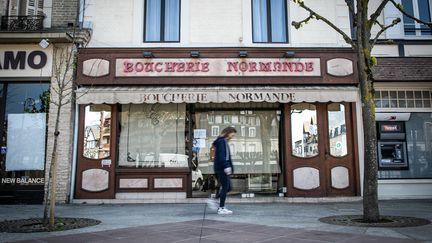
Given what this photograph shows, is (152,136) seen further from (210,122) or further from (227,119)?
(227,119)

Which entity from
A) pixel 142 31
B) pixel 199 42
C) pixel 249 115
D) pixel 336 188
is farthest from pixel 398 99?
pixel 142 31

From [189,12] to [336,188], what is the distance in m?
6.65

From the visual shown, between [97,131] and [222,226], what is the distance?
20.0ft

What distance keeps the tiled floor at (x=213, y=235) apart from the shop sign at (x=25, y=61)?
6.72m

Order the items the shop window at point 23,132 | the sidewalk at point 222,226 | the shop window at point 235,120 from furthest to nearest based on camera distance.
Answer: the shop window at point 235,120 < the shop window at point 23,132 < the sidewalk at point 222,226

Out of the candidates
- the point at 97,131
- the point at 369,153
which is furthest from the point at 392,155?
the point at 97,131

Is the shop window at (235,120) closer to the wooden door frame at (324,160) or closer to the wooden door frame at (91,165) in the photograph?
the wooden door frame at (324,160)

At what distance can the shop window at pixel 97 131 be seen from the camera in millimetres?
11445

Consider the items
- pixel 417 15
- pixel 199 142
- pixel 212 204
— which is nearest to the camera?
pixel 212 204

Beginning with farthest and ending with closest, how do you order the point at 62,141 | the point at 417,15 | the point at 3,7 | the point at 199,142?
the point at 417,15, the point at 199,142, the point at 3,7, the point at 62,141

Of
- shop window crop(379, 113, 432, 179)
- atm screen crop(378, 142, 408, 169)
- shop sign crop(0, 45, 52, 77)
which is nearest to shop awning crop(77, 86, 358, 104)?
shop sign crop(0, 45, 52, 77)

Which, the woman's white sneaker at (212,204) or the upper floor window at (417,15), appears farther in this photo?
the upper floor window at (417,15)

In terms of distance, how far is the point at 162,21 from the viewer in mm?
12211

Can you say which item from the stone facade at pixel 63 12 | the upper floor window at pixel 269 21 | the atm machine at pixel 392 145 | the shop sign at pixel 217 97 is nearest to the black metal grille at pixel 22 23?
the stone facade at pixel 63 12
